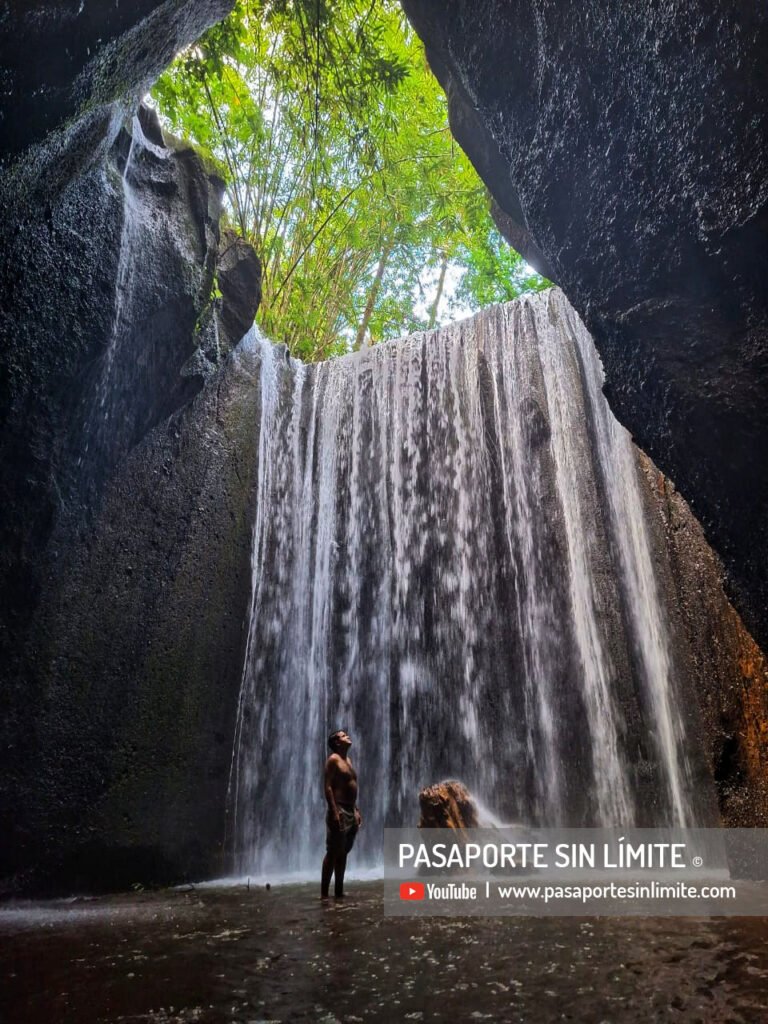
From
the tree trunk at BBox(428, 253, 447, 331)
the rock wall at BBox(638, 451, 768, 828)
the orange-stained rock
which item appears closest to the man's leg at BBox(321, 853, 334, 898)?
the orange-stained rock

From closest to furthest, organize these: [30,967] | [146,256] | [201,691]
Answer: [30,967]
[146,256]
[201,691]

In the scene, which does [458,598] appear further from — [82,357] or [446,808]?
[82,357]

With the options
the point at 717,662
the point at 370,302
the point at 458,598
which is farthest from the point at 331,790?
the point at 370,302

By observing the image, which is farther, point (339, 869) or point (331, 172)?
point (331, 172)

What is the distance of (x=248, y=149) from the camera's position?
32.4ft

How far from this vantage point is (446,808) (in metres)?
6.18

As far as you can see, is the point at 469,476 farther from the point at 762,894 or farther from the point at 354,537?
the point at 762,894

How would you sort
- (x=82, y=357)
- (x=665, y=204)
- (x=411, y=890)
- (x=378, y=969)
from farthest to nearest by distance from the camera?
(x=82, y=357) → (x=411, y=890) → (x=665, y=204) → (x=378, y=969)

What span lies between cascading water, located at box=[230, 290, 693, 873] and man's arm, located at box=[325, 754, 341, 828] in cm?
295

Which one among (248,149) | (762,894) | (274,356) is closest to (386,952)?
(762,894)

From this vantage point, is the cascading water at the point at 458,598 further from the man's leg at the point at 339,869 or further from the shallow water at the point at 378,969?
the shallow water at the point at 378,969

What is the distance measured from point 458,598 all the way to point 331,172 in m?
7.18

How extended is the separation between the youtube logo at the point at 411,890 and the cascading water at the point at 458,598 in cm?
217

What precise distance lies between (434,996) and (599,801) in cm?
532
